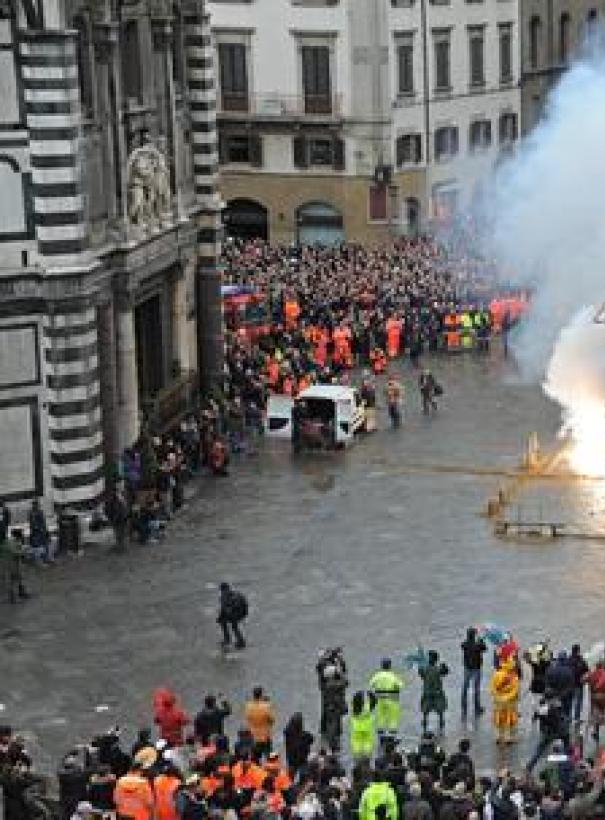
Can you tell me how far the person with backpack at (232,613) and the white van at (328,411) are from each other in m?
13.6

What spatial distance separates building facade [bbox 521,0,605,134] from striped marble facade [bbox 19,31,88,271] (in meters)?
40.6

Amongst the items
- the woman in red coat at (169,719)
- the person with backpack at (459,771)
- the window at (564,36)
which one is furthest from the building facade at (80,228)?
the window at (564,36)

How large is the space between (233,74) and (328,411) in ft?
92.1

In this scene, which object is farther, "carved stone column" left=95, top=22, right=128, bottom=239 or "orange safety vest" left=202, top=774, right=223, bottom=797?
"carved stone column" left=95, top=22, right=128, bottom=239

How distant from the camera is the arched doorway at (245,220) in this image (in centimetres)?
7550

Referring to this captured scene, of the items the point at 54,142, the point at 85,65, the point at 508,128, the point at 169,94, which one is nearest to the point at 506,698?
the point at 54,142

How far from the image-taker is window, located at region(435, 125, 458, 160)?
75.2 metres

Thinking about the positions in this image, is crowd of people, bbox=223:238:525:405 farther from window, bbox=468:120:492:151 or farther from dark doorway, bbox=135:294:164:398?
window, bbox=468:120:492:151

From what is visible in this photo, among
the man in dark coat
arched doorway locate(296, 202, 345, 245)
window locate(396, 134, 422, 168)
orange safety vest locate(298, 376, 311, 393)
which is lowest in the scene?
the man in dark coat

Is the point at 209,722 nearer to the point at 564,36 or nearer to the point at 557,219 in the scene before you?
the point at 557,219

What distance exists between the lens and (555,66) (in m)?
83.4

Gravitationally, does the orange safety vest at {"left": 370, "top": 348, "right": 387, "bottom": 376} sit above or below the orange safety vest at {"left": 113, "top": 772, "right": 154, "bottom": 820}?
above

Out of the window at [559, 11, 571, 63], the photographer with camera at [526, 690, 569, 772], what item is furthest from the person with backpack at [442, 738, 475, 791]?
the window at [559, 11, 571, 63]

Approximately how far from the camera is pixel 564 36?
8450cm
